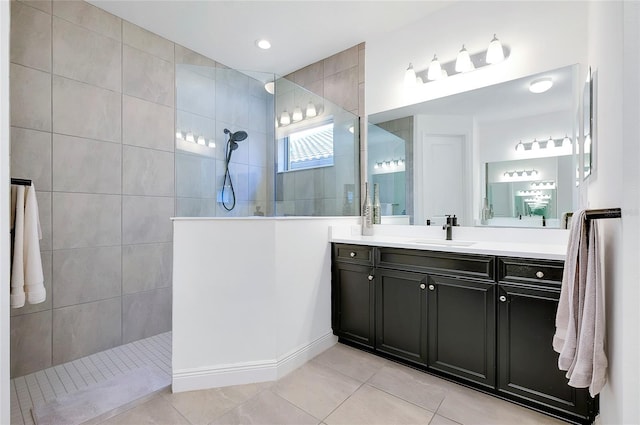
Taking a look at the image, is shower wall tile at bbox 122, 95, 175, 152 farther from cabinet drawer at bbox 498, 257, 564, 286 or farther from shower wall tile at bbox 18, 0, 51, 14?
cabinet drawer at bbox 498, 257, 564, 286

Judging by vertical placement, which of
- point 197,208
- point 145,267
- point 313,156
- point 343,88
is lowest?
point 145,267

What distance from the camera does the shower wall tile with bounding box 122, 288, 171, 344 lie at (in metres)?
2.60

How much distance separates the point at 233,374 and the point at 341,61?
296cm

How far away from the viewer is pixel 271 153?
2.37 m

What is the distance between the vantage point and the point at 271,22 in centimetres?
263

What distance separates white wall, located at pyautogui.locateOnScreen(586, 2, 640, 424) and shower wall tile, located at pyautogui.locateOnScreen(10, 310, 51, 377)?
10.1 ft

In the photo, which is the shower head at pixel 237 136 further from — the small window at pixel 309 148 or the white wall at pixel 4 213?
the white wall at pixel 4 213

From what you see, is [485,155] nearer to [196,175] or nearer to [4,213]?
[196,175]

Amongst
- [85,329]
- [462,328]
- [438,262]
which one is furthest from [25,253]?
[462,328]

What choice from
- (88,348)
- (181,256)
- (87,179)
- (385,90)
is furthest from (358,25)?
(88,348)

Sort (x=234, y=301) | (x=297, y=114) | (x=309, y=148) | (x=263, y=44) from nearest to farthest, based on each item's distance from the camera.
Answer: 1. (x=234, y=301)
2. (x=297, y=114)
3. (x=309, y=148)
4. (x=263, y=44)

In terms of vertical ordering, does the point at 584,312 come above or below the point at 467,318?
above

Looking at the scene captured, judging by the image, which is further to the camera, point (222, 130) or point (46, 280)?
point (222, 130)

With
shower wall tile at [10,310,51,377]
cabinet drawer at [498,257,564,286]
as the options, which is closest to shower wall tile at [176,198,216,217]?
shower wall tile at [10,310,51,377]
